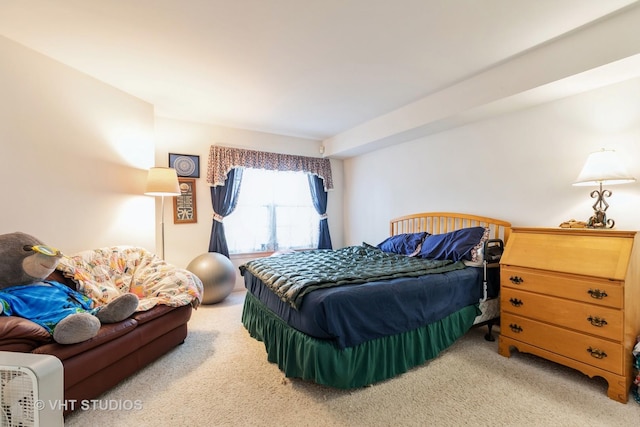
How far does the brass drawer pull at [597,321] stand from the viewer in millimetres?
1780

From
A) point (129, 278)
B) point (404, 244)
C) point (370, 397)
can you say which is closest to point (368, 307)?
point (370, 397)

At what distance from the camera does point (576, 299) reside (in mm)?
1901

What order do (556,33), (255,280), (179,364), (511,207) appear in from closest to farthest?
1. (556,33)
2. (179,364)
3. (255,280)
4. (511,207)

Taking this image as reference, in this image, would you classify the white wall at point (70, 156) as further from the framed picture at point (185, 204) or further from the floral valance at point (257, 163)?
the floral valance at point (257, 163)

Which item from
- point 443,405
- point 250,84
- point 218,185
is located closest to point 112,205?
point 218,185

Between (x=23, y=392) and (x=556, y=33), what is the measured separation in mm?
3440

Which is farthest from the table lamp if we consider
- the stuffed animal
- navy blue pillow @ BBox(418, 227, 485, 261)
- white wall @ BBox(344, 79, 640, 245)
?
the stuffed animal

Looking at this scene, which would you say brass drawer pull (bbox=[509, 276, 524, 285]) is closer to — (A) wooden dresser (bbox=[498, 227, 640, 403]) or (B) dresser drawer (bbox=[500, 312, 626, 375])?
(A) wooden dresser (bbox=[498, 227, 640, 403])

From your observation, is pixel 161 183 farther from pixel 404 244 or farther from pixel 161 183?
pixel 404 244

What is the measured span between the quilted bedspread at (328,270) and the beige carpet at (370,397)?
24.9 inches

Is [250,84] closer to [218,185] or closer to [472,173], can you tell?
[218,185]

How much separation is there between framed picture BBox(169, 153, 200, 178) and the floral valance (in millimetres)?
176

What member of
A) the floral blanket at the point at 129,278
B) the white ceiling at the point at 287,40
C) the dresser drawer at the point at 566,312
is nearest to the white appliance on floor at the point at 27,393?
→ the floral blanket at the point at 129,278

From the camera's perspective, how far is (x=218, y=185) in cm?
406
